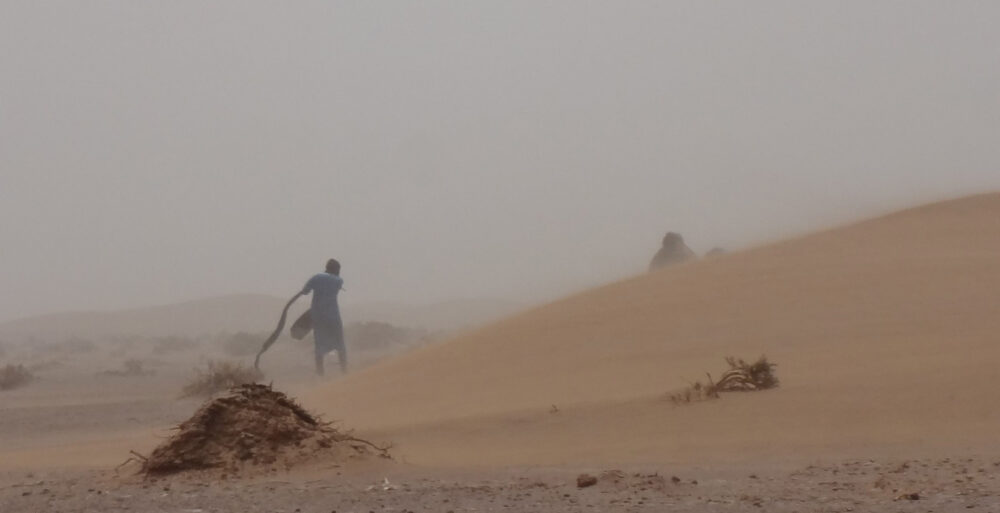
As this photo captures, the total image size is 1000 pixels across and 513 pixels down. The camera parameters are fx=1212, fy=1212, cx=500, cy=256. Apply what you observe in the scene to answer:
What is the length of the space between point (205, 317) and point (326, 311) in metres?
120

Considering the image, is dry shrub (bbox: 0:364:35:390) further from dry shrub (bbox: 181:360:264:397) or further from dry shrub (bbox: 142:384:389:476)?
dry shrub (bbox: 142:384:389:476)

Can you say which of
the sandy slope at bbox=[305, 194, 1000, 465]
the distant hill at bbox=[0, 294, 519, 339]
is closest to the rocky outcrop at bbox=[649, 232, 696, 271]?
the sandy slope at bbox=[305, 194, 1000, 465]

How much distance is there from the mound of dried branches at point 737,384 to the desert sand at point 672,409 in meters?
0.15

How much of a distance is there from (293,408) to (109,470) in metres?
1.45

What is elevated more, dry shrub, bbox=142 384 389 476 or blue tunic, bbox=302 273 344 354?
blue tunic, bbox=302 273 344 354

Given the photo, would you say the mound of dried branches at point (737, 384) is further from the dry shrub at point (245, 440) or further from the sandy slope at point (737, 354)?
the dry shrub at point (245, 440)

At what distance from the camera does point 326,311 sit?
21188 millimetres

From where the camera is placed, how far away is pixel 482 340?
17031mm

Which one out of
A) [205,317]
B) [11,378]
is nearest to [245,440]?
[11,378]

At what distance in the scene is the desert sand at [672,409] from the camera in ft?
22.9

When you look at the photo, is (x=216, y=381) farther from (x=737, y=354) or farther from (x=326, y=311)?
(x=737, y=354)

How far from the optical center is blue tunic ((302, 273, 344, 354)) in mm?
21188

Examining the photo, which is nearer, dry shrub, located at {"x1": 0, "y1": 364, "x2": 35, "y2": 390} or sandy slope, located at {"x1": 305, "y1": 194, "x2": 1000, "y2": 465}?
sandy slope, located at {"x1": 305, "y1": 194, "x2": 1000, "y2": 465}

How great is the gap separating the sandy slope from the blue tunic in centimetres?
372
